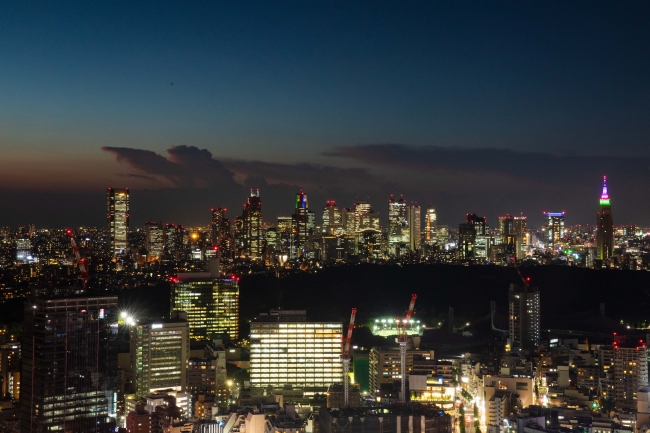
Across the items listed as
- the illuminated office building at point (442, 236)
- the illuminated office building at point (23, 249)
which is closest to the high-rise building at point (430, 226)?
the illuminated office building at point (442, 236)

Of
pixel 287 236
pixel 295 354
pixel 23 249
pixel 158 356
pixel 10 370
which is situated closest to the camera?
pixel 10 370

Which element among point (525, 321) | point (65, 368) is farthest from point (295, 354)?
point (525, 321)

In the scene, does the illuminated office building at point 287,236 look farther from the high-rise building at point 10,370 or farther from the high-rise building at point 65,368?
the high-rise building at point 65,368

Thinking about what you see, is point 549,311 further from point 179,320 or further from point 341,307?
point 179,320

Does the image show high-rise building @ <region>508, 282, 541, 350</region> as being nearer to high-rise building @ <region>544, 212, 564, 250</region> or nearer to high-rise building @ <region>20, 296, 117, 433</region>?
high-rise building @ <region>20, 296, 117, 433</region>

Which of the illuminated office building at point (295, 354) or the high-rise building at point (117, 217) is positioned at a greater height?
the high-rise building at point (117, 217)

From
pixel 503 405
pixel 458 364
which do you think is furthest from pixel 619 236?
pixel 503 405

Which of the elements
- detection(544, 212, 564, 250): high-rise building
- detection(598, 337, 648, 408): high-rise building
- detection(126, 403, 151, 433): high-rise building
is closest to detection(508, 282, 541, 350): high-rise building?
detection(598, 337, 648, 408): high-rise building

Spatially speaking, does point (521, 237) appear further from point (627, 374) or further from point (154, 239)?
point (627, 374)
